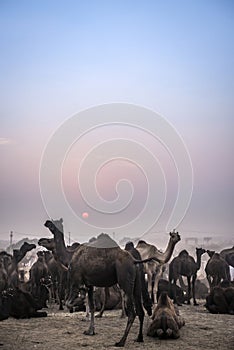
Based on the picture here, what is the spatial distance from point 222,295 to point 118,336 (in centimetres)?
494

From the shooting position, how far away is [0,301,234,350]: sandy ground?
9766mm

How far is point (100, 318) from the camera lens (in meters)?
13.6

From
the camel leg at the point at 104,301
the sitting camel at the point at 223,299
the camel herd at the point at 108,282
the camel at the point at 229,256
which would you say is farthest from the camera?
the camel at the point at 229,256

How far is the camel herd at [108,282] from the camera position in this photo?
10.5 m

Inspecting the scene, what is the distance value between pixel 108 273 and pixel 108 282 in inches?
9.6

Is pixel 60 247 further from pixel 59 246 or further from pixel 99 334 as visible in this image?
pixel 99 334

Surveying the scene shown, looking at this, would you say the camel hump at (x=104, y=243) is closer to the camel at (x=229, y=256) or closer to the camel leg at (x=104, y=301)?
the camel leg at (x=104, y=301)

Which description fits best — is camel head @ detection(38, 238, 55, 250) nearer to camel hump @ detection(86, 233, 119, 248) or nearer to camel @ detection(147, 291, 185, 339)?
camel hump @ detection(86, 233, 119, 248)

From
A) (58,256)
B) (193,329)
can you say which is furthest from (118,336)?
(58,256)

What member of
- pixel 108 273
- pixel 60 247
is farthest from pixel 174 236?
pixel 60 247

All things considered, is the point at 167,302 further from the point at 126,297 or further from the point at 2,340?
the point at 2,340

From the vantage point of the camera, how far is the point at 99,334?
36.4ft

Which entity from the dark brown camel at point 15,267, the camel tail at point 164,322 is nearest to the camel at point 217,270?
the dark brown camel at point 15,267

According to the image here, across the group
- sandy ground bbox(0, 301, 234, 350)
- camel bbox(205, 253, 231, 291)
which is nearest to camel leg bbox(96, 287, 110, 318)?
sandy ground bbox(0, 301, 234, 350)
